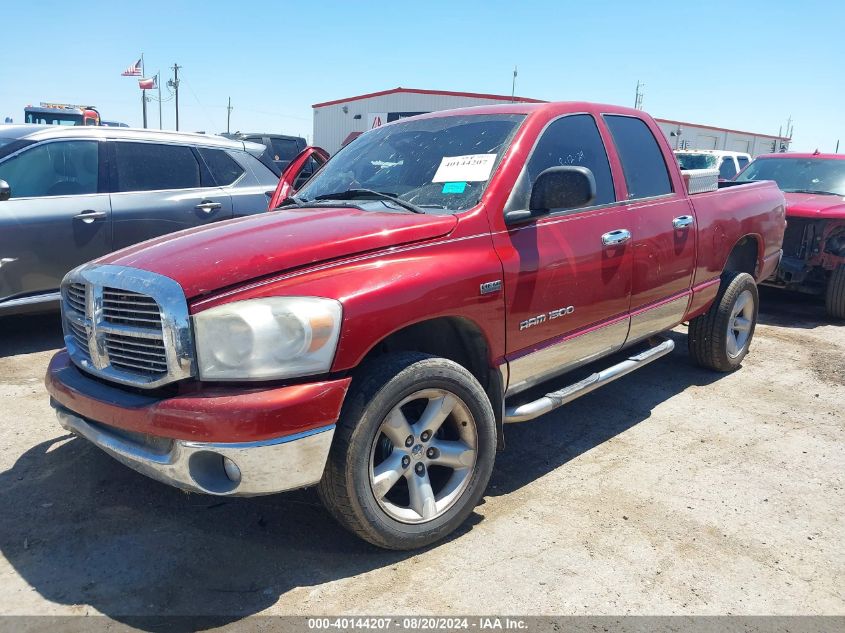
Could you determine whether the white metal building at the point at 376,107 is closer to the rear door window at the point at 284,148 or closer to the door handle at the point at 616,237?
the rear door window at the point at 284,148

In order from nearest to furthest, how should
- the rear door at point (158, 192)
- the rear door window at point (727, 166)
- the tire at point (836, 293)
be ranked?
the rear door at point (158, 192)
the tire at point (836, 293)
the rear door window at point (727, 166)

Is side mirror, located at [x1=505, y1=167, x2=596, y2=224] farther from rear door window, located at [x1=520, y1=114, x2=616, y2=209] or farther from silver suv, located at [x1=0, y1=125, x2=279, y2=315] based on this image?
silver suv, located at [x1=0, y1=125, x2=279, y2=315]

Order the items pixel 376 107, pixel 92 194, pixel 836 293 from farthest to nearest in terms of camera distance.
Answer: pixel 376 107, pixel 836 293, pixel 92 194

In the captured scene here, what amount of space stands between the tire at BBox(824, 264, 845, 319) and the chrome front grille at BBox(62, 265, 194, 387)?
7.07 m

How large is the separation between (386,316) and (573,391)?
137cm

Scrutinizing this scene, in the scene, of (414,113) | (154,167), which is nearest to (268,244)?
(154,167)

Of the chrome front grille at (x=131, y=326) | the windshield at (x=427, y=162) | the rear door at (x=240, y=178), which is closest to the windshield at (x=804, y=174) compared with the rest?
the rear door at (x=240, y=178)

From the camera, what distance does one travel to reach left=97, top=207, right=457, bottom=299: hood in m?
2.46

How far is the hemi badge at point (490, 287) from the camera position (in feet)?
9.58

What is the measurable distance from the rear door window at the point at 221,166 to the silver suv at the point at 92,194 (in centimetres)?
1

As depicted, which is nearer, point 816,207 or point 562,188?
point 562,188

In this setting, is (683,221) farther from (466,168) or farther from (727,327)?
(466,168)

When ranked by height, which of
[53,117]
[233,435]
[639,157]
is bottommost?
[233,435]

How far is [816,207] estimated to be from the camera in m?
7.13
